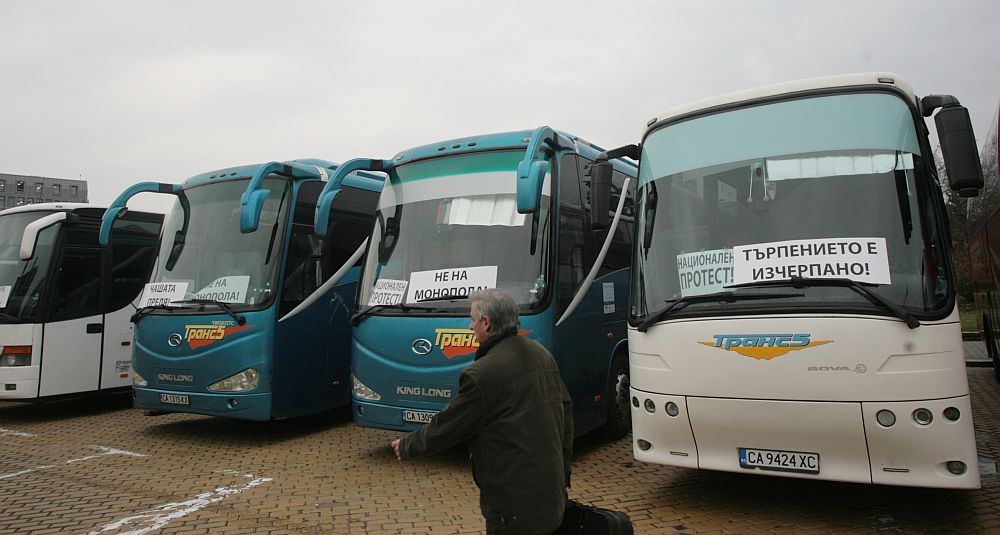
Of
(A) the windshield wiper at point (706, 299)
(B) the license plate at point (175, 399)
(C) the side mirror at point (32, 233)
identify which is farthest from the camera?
(C) the side mirror at point (32, 233)

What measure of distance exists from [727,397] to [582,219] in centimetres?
284

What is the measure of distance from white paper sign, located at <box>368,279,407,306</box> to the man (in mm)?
3840

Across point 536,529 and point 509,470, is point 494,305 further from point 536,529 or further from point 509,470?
point 536,529

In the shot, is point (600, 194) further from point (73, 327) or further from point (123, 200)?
point (73, 327)

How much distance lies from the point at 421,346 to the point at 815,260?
11.3 ft

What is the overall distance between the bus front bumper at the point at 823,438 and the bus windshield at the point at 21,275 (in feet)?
28.6

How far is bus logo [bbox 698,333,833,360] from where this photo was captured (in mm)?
4730

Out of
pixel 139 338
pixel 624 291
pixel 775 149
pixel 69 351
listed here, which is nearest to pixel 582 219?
pixel 624 291

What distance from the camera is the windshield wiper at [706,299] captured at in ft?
16.2

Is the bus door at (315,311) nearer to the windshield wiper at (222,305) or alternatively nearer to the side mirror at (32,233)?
the windshield wiper at (222,305)

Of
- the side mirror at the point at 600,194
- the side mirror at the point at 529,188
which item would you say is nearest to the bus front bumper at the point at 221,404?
the side mirror at the point at 529,188

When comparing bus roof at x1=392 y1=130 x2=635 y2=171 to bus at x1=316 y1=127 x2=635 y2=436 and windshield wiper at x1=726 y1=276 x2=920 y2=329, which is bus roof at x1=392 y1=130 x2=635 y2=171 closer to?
bus at x1=316 y1=127 x2=635 y2=436

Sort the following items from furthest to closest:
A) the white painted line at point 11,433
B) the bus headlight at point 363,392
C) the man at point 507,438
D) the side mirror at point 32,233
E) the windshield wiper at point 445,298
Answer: the white painted line at point 11,433 → the side mirror at point 32,233 → the bus headlight at point 363,392 → the windshield wiper at point 445,298 → the man at point 507,438

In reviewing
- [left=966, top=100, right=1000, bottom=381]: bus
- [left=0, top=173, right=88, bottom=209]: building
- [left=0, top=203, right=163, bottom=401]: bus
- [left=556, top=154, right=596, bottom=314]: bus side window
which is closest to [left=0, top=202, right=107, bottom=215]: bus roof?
[left=0, top=203, right=163, bottom=401]: bus
